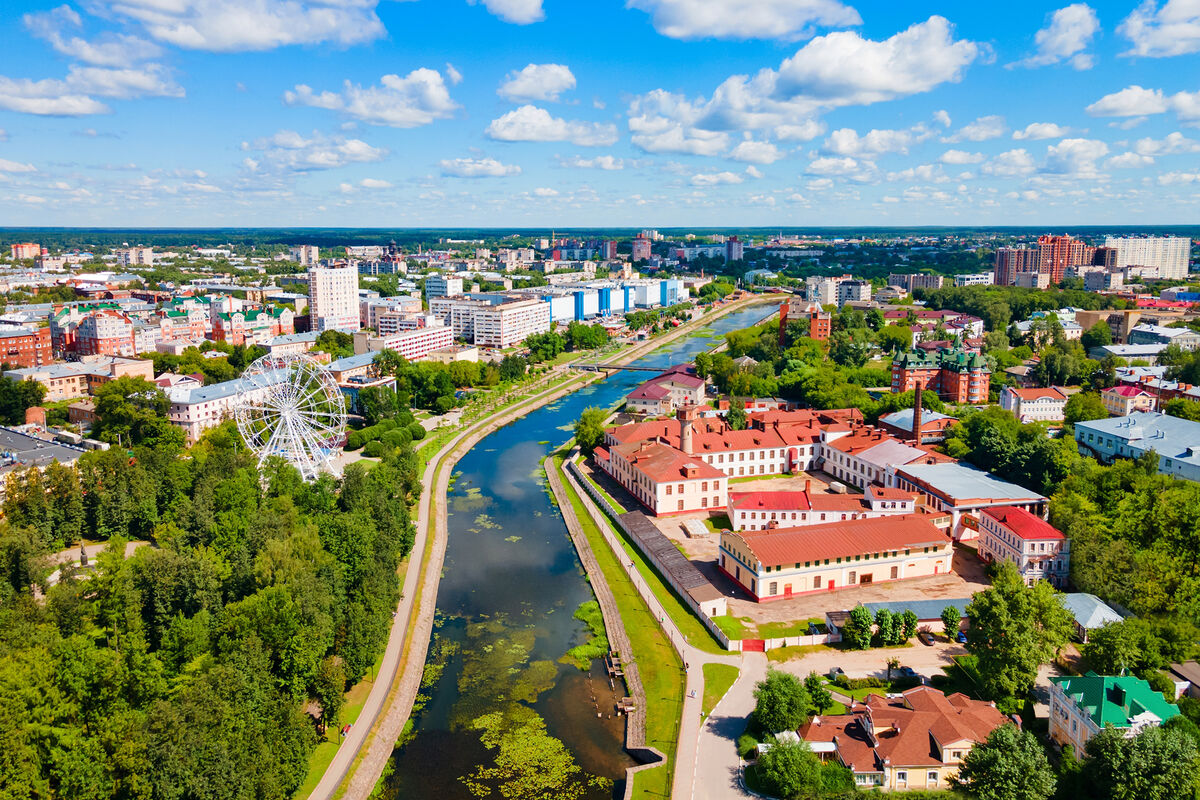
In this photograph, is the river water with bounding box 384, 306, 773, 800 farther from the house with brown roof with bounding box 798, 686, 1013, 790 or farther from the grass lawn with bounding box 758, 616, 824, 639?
the grass lawn with bounding box 758, 616, 824, 639

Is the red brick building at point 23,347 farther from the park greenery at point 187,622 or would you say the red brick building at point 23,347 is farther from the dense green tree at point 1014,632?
the dense green tree at point 1014,632

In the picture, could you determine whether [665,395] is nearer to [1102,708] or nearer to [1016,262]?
[1102,708]

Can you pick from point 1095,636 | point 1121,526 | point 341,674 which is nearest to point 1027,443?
point 1121,526

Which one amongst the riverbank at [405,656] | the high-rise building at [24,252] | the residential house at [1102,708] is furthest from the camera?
the high-rise building at [24,252]

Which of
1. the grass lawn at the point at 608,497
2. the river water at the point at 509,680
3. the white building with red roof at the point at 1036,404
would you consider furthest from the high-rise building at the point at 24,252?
the white building with red roof at the point at 1036,404

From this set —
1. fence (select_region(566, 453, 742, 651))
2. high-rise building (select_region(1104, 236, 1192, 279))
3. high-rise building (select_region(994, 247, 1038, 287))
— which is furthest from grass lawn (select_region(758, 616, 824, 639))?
high-rise building (select_region(1104, 236, 1192, 279))

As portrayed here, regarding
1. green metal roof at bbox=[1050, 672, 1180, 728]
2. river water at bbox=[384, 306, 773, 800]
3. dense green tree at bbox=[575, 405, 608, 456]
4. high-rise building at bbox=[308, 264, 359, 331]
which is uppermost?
high-rise building at bbox=[308, 264, 359, 331]

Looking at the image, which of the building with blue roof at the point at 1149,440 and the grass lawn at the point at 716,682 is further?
the building with blue roof at the point at 1149,440
